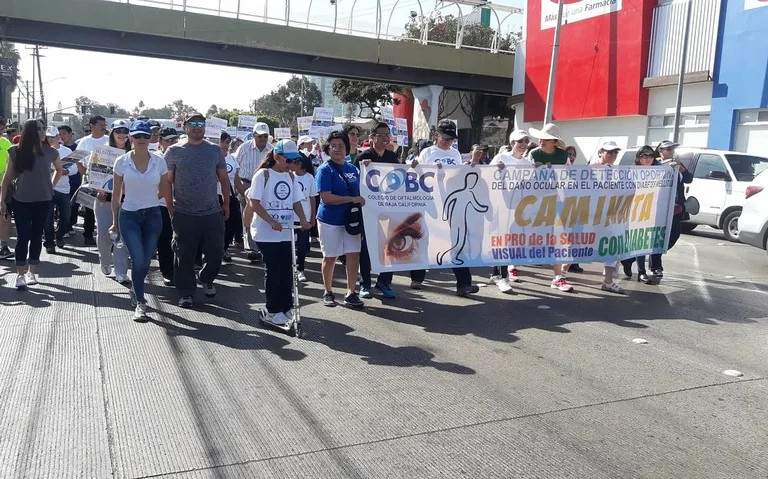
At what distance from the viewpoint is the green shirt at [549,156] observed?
8.12m

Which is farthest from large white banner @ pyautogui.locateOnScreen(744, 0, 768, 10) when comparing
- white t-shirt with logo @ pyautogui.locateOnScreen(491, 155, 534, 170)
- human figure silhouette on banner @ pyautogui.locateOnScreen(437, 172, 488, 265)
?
human figure silhouette on banner @ pyautogui.locateOnScreen(437, 172, 488, 265)

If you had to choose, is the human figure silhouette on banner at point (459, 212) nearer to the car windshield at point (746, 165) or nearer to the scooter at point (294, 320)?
the scooter at point (294, 320)

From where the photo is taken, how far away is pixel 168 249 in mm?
8211

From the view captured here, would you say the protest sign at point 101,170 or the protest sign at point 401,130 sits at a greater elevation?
the protest sign at point 401,130

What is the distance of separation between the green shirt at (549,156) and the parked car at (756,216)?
446 cm

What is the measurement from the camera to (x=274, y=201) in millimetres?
6043

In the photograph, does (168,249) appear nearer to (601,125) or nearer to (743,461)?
(743,461)

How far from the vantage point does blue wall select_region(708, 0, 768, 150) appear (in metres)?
18.6

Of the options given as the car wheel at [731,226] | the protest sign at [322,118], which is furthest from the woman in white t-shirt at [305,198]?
the car wheel at [731,226]

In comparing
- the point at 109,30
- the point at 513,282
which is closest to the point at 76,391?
the point at 513,282

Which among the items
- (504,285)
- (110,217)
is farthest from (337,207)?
(110,217)

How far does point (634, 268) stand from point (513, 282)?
113 inches

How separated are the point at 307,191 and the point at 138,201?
5.66ft

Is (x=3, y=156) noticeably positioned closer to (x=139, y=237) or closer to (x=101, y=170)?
(x=101, y=170)
